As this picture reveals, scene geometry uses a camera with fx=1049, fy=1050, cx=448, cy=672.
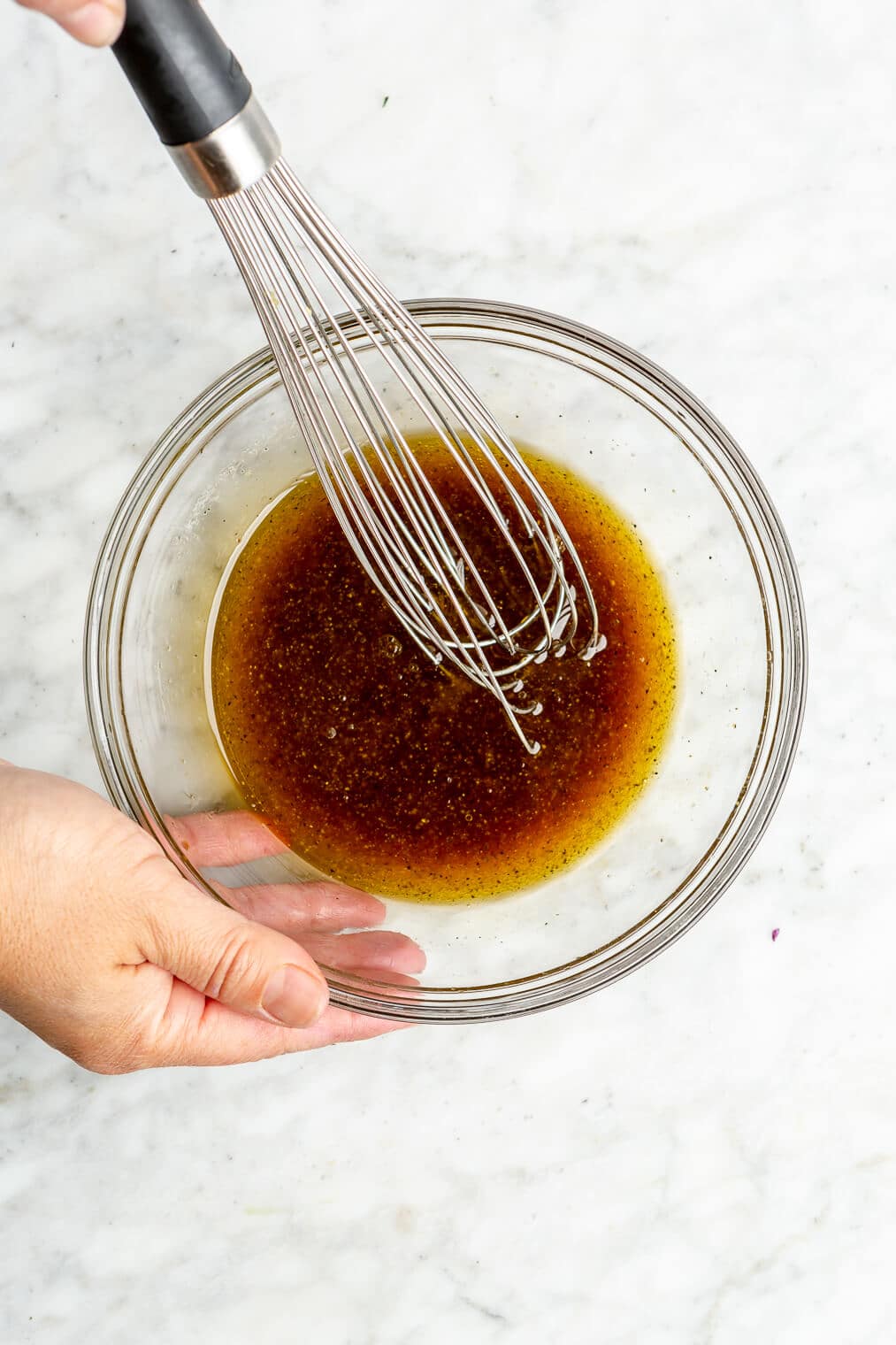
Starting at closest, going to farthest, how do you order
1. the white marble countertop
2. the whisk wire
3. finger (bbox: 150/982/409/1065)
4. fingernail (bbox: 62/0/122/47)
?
fingernail (bbox: 62/0/122/47), the whisk wire, finger (bbox: 150/982/409/1065), the white marble countertop

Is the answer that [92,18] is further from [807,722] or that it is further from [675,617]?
[807,722]

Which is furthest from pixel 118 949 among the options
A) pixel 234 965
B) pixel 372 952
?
pixel 372 952

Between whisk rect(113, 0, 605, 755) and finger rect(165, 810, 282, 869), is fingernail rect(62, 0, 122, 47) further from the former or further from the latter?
finger rect(165, 810, 282, 869)

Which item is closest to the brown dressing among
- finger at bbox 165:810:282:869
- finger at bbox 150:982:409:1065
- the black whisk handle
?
finger at bbox 165:810:282:869

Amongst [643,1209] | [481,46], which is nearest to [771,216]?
[481,46]

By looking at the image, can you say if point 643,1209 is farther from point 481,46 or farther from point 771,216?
point 481,46

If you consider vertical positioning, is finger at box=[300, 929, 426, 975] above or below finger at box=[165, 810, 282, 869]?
below

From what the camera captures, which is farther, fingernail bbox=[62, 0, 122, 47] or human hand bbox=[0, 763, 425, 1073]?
human hand bbox=[0, 763, 425, 1073]
